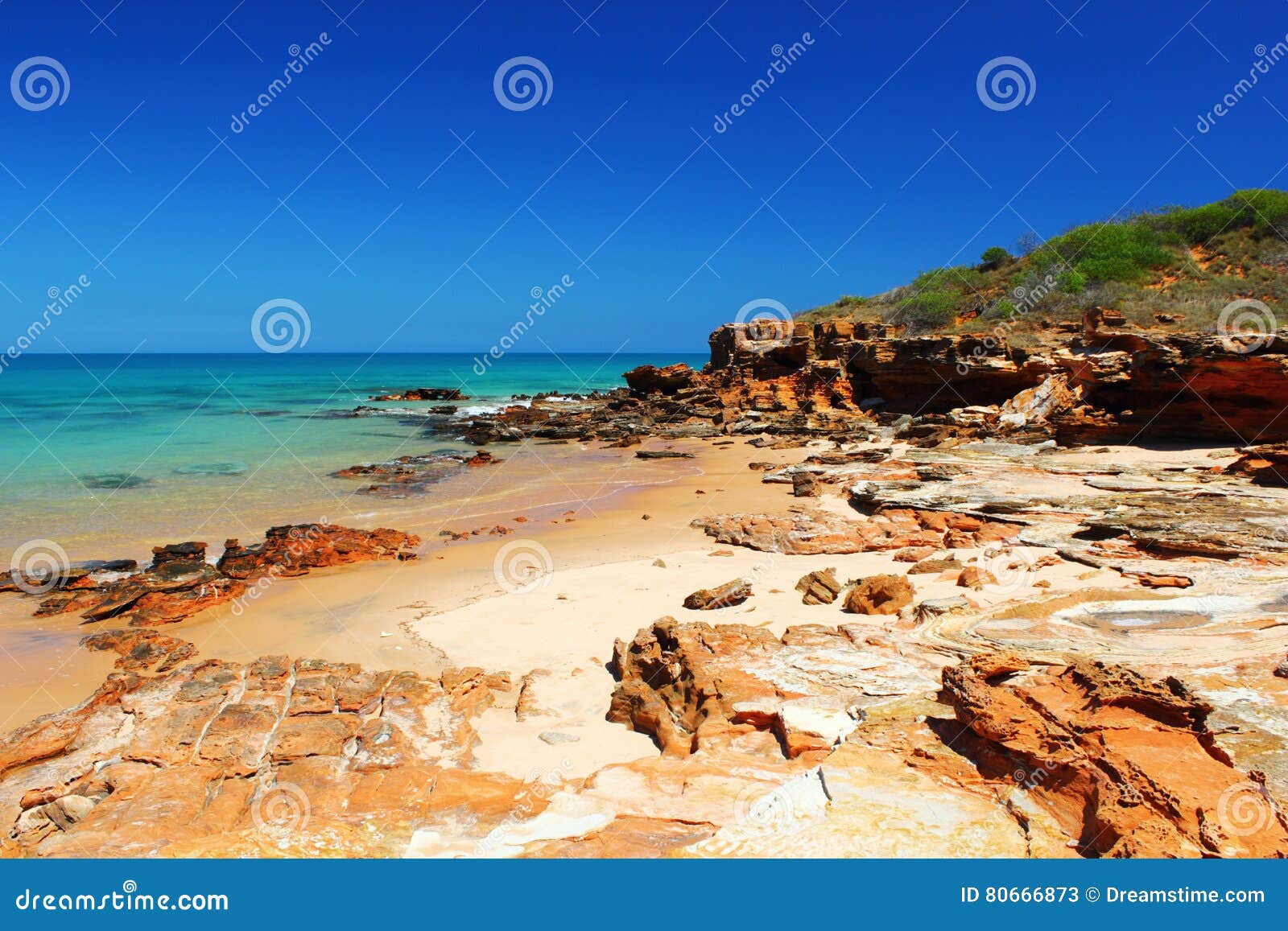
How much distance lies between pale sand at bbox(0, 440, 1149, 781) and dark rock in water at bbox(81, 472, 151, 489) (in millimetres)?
9967

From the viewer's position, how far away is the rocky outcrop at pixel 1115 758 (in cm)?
296

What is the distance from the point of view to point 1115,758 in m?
3.43

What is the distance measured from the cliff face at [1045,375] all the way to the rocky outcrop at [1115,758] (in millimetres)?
14480

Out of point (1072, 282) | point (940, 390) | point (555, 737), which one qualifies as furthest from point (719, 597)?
point (1072, 282)

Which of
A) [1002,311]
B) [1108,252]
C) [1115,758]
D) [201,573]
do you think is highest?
[1108,252]

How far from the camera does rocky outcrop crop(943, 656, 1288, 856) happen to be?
296 centimetres

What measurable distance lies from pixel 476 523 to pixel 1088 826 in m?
11.5

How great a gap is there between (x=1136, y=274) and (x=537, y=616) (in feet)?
111

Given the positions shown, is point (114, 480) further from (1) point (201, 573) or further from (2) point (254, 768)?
(2) point (254, 768)

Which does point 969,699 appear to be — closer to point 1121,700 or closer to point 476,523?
point 1121,700

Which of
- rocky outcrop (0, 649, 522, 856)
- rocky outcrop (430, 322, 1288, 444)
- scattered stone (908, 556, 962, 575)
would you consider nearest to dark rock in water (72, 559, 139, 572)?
rocky outcrop (0, 649, 522, 856)

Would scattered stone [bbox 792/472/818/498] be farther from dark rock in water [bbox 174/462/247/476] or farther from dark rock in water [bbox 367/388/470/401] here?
dark rock in water [bbox 367/388/470/401]

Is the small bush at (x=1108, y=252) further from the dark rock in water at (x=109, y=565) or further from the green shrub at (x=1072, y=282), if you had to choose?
the dark rock in water at (x=109, y=565)

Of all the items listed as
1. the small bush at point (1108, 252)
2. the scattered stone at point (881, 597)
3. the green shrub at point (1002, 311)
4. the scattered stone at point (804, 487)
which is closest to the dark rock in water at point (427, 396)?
the green shrub at point (1002, 311)
